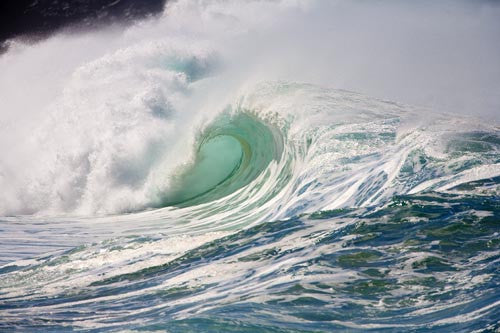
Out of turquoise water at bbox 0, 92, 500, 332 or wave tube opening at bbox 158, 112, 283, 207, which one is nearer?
turquoise water at bbox 0, 92, 500, 332

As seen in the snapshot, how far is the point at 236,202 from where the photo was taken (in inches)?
338

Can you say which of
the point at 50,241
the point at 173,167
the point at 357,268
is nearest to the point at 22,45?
the point at 173,167

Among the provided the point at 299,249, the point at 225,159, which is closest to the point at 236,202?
the point at 225,159

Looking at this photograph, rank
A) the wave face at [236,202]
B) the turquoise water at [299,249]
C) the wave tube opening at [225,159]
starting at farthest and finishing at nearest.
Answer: the wave tube opening at [225,159] → the wave face at [236,202] → the turquoise water at [299,249]

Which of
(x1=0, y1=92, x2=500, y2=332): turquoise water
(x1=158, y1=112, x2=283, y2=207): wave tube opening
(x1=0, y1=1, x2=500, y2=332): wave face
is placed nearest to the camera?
(x1=0, y1=92, x2=500, y2=332): turquoise water

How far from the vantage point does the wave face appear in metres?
4.43

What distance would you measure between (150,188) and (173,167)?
0.47m

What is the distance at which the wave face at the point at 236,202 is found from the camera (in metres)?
4.43

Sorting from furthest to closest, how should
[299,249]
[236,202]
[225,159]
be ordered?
[225,159] < [236,202] < [299,249]

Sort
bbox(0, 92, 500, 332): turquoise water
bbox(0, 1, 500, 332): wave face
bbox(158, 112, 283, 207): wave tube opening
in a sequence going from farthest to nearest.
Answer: bbox(158, 112, 283, 207): wave tube opening → bbox(0, 1, 500, 332): wave face → bbox(0, 92, 500, 332): turquoise water

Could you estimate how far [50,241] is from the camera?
8055 millimetres

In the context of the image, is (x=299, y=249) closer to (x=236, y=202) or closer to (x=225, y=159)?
(x=236, y=202)

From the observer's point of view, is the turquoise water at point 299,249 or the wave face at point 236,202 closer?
the turquoise water at point 299,249

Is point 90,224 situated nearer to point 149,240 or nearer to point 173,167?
point 173,167
